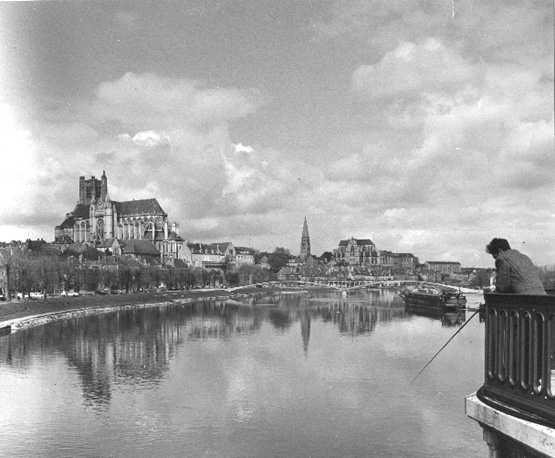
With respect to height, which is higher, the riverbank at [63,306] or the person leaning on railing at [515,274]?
the person leaning on railing at [515,274]

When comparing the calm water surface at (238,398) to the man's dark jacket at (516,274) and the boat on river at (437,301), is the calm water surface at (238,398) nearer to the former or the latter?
the man's dark jacket at (516,274)

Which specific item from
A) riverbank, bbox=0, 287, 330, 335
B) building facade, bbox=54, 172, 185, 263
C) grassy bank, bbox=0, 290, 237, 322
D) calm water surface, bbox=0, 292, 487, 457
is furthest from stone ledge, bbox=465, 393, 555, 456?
building facade, bbox=54, 172, 185, 263

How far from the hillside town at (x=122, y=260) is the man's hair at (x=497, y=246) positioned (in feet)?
178

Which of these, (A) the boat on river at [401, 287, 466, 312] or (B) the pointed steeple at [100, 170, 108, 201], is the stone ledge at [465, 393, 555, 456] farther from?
(B) the pointed steeple at [100, 170, 108, 201]

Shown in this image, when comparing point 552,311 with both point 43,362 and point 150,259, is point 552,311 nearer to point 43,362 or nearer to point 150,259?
point 43,362

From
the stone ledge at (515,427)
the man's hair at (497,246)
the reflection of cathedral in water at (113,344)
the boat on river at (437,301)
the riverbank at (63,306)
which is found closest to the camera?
the stone ledge at (515,427)

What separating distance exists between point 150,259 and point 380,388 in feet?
384

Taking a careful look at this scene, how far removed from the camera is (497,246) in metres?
7.05

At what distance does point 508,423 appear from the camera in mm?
5988

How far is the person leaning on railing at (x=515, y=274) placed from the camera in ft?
21.7

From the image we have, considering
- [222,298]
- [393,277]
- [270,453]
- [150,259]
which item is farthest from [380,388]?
[393,277]

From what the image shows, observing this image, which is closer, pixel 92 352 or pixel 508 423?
pixel 508 423

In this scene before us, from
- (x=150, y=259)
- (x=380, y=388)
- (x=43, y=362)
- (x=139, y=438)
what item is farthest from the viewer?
(x=150, y=259)

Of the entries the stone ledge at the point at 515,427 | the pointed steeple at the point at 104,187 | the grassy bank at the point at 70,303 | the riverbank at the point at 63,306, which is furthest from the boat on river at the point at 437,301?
the pointed steeple at the point at 104,187
